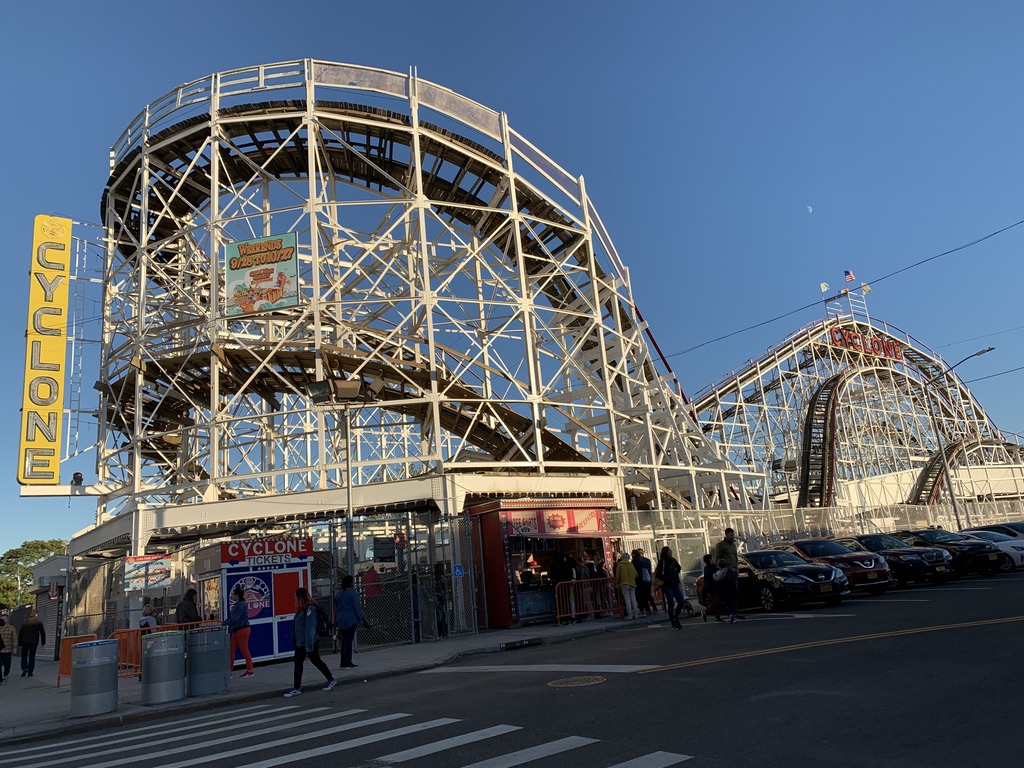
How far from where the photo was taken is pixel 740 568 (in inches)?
701

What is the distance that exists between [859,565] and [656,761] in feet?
48.3

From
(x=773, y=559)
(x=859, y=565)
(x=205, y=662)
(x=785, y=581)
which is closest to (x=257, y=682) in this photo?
(x=205, y=662)

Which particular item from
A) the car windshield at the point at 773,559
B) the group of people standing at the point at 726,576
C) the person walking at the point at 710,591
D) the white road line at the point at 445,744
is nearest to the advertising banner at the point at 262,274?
the person walking at the point at 710,591

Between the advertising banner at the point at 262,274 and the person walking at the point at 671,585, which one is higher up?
the advertising banner at the point at 262,274

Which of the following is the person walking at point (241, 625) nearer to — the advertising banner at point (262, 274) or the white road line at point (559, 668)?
the white road line at point (559, 668)

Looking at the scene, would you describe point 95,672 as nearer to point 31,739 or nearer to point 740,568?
point 31,739

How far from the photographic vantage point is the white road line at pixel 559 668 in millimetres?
9797

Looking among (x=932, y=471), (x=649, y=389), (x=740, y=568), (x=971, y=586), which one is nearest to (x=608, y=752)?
(x=740, y=568)

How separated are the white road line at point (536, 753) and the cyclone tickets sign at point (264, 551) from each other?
447 inches

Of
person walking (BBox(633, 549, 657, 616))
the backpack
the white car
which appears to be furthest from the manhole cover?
the white car

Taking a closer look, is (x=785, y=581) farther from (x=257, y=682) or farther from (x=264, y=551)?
(x=264, y=551)

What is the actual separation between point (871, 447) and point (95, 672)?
158 feet

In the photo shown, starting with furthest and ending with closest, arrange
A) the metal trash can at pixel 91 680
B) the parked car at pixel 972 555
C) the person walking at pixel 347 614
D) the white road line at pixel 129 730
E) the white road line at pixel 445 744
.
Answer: the parked car at pixel 972 555 < the person walking at pixel 347 614 < the metal trash can at pixel 91 680 < the white road line at pixel 129 730 < the white road line at pixel 445 744

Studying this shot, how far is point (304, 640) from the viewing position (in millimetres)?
11703
